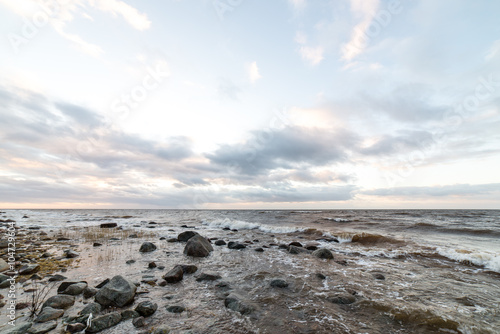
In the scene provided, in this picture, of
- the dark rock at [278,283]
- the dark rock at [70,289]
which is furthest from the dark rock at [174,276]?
the dark rock at [278,283]

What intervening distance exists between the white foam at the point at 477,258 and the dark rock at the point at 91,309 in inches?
666

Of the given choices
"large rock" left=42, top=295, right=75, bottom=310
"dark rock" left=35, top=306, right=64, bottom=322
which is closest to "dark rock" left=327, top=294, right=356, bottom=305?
"dark rock" left=35, top=306, right=64, bottom=322

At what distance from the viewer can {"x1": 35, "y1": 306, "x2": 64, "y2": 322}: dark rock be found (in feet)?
16.1

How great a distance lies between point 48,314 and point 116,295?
4.53ft

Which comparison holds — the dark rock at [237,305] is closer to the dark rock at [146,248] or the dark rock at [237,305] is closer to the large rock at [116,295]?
the large rock at [116,295]

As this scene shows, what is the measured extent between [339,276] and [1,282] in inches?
489

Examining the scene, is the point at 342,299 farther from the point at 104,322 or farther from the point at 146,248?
the point at 146,248

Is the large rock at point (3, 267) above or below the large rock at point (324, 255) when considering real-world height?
above

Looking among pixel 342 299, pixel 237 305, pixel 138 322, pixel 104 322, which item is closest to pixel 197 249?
pixel 237 305

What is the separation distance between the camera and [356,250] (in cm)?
1472

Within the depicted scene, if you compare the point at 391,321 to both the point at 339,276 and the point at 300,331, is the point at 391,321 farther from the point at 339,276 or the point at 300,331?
the point at 339,276

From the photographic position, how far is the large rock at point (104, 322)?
4.67 m

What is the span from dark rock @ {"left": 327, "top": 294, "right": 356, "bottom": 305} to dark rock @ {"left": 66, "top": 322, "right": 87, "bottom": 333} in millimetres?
6590

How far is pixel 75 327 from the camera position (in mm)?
4656
